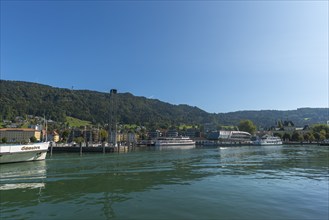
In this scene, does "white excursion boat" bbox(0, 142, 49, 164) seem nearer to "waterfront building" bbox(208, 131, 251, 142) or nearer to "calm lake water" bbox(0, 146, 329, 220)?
"calm lake water" bbox(0, 146, 329, 220)

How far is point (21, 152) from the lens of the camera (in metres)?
41.6

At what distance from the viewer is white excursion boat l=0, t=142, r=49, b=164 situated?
3949cm

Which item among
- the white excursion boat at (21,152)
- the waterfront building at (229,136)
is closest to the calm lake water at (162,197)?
the white excursion boat at (21,152)

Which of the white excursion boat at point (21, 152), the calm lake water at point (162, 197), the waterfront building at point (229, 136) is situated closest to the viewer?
the calm lake water at point (162, 197)

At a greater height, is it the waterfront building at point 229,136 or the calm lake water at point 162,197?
the waterfront building at point 229,136

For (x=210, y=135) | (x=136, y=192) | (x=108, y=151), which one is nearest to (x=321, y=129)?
(x=210, y=135)

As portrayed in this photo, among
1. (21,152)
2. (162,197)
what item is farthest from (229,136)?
(162,197)

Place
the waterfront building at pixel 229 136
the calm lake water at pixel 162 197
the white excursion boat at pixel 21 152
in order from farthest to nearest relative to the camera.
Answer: the waterfront building at pixel 229 136
the white excursion boat at pixel 21 152
the calm lake water at pixel 162 197

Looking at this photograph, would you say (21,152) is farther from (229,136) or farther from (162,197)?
(229,136)

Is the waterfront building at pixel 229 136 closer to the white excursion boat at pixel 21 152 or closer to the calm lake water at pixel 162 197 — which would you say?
the white excursion boat at pixel 21 152

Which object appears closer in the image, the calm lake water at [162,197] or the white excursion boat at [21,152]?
the calm lake water at [162,197]

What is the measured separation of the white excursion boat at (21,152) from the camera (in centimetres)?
3949

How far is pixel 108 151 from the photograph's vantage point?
78.6m

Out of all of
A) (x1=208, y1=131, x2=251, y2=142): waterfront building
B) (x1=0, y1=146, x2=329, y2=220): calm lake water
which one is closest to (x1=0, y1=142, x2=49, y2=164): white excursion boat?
(x1=0, y1=146, x2=329, y2=220): calm lake water
